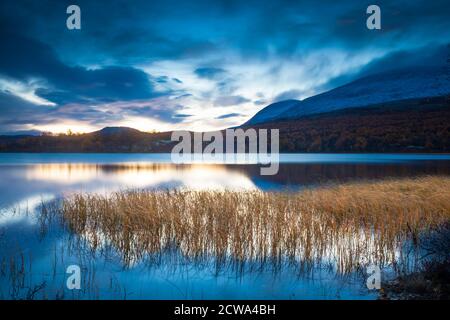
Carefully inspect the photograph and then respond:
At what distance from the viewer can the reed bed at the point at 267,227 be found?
9.03 meters

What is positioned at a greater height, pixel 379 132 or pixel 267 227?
pixel 379 132

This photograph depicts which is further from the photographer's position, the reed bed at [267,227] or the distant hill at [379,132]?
the distant hill at [379,132]

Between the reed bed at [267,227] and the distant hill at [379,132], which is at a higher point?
the distant hill at [379,132]

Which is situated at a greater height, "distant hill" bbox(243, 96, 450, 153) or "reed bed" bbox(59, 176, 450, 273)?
"distant hill" bbox(243, 96, 450, 153)

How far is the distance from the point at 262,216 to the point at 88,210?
23.2 ft

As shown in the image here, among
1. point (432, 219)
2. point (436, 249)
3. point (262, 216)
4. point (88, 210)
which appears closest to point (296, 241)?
point (262, 216)

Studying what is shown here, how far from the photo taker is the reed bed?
903cm

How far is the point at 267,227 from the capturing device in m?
11.4

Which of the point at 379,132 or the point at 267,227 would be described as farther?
the point at 379,132

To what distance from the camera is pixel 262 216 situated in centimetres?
1205

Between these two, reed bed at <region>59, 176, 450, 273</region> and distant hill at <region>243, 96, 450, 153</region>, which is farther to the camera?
distant hill at <region>243, 96, 450, 153</region>
